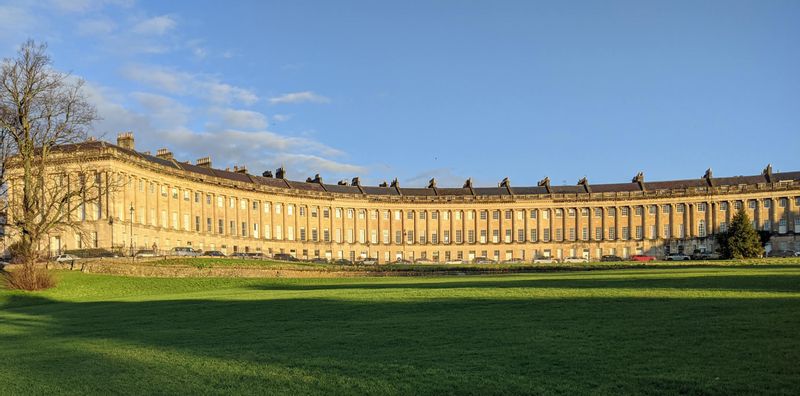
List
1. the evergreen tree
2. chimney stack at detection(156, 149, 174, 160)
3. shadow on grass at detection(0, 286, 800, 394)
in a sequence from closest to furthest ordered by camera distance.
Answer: shadow on grass at detection(0, 286, 800, 394) < the evergreen tree < chimney stack at detection(156, 149, 174, 160)

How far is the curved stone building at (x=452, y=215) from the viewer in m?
91.1

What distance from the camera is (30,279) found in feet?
134

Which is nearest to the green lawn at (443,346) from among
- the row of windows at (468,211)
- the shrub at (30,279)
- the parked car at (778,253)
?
the shrub at (30,279)

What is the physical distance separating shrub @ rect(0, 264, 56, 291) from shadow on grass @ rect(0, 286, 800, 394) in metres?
19.5

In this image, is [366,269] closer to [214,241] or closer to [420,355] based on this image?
[214,241]

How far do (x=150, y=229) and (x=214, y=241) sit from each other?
11819 mm

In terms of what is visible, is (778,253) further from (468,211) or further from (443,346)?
(443,346)

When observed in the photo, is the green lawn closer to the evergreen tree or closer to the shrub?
the shrub

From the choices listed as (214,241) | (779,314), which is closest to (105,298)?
(779,314)

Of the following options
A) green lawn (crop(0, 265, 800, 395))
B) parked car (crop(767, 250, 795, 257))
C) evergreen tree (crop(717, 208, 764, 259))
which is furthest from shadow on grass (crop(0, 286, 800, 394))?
parked car (crop(767, 250, 795, 257))

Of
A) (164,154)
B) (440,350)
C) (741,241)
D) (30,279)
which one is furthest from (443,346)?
(164,154)

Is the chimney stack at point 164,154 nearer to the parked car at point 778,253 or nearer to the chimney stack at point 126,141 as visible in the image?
the chimney stack at point 126,141

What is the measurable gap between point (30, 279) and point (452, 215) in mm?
76876

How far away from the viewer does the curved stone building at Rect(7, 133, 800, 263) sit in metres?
91.1
